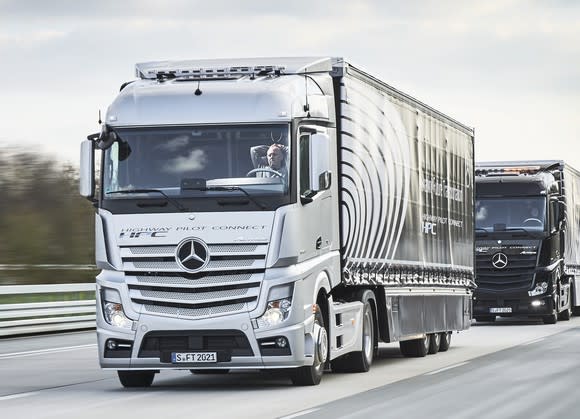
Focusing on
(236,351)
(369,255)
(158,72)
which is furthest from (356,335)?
(158,72)

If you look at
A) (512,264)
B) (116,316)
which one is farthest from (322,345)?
(512,264)

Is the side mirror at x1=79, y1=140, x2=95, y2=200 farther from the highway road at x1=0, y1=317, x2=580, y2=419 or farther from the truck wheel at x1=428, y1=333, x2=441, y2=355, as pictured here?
the truck wheel at x1=428, y1=333, x2=441, y2=355

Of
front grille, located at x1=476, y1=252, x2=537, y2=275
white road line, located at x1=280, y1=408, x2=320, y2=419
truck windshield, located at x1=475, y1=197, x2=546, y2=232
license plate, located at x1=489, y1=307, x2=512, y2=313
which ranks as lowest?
white road line, located at x1=280, y1=408, x2=320, y2=419

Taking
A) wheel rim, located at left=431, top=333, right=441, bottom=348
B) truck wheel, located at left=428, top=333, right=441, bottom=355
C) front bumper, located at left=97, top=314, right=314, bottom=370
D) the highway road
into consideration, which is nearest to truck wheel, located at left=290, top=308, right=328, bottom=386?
the highway road

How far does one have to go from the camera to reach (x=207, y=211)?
16.2 m

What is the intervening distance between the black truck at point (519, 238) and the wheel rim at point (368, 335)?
15.4 m

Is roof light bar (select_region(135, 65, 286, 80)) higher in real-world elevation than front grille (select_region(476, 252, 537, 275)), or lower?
higher

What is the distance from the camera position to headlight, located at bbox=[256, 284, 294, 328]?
16.2 meters

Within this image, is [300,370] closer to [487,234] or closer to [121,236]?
[121,236]

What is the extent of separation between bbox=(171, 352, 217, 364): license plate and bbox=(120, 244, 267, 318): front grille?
401mm

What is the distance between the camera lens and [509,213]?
34844mm

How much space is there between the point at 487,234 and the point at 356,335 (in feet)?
54.6

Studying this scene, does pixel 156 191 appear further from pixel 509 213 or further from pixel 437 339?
pixel 509 213

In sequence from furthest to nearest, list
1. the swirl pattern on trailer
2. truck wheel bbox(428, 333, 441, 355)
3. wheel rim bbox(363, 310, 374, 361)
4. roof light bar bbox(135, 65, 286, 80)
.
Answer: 1. truck wheel bbox(428, 333, 441, 355)
2. wheel rim bbox(363, 310, 374, 361)
3. the swirl pattern on trailer
4. roof light bar bbox(135, 65, 286, 80)
